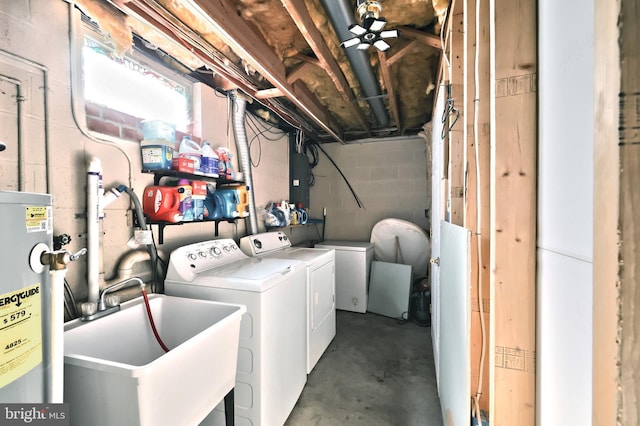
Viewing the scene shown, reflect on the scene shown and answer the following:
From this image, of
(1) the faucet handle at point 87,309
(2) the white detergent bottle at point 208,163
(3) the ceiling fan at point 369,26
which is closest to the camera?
(1) the faucet handle at point 87,309

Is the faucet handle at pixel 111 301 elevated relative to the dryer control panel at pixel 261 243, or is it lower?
lower

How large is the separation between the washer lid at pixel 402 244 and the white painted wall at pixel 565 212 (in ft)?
9.28

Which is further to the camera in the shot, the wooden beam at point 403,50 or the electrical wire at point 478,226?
the wooden beam at point 403,50

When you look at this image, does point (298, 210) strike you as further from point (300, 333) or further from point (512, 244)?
point (512, 244)

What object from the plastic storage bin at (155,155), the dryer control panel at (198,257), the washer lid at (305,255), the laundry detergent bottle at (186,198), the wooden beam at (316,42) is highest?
the wooden beam at (316,42)

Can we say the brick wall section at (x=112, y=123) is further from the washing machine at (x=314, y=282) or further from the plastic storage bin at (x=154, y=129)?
the washing machine at (x=314, y=282)

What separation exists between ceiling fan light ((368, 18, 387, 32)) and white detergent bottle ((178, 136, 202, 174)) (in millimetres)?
1286

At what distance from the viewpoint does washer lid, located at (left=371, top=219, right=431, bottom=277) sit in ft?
11.3

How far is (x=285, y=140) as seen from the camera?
134 inches

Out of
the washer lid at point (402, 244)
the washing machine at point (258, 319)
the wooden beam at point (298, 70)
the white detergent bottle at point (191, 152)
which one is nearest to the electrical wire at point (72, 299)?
the washing machine at point (258, 319)

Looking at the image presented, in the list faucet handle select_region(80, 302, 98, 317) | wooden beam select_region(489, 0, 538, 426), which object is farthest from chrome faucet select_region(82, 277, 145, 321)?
wooden beam select_region(489, 0, 538, 426)

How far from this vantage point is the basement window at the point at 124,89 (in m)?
1.41

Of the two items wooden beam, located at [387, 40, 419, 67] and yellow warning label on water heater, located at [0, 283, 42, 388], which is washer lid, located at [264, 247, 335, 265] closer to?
yellow warning label on water heater, located at [0, 283, 42, 388]

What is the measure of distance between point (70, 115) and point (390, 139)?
345 cm
